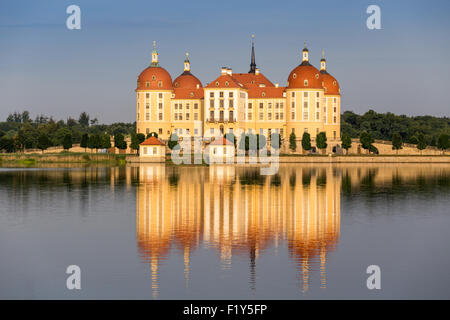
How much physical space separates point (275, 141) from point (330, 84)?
1490 centimetres

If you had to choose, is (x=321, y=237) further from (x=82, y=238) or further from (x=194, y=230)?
(x=82, y=238)

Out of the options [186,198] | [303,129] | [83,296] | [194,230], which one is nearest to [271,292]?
[83,296]

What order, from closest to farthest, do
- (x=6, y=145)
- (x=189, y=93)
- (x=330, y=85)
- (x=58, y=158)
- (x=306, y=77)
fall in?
(x=58, y=158), (x=6, y=145), (x=306, y=77), (x=189, y=93), (x=330, y=85)

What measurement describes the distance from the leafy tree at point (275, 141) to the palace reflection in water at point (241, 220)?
48.7m

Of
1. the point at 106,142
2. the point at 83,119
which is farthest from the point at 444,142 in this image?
the point at 83,119

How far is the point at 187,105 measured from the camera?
336ft

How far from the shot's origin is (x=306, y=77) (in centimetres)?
9850

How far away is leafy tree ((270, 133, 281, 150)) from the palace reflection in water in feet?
160

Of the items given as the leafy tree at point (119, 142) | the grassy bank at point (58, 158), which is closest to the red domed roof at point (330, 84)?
the leafy tree at point (119, 142)

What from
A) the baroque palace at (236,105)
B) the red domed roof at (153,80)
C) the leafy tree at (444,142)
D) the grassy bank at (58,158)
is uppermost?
the red domed roof at (153,80)

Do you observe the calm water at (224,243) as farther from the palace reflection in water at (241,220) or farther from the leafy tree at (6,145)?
the leafy tree at (6,145)

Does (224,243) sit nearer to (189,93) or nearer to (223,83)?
(223,83)

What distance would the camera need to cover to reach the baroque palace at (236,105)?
97.1 meters

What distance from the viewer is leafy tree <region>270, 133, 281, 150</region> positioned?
9694 cm
